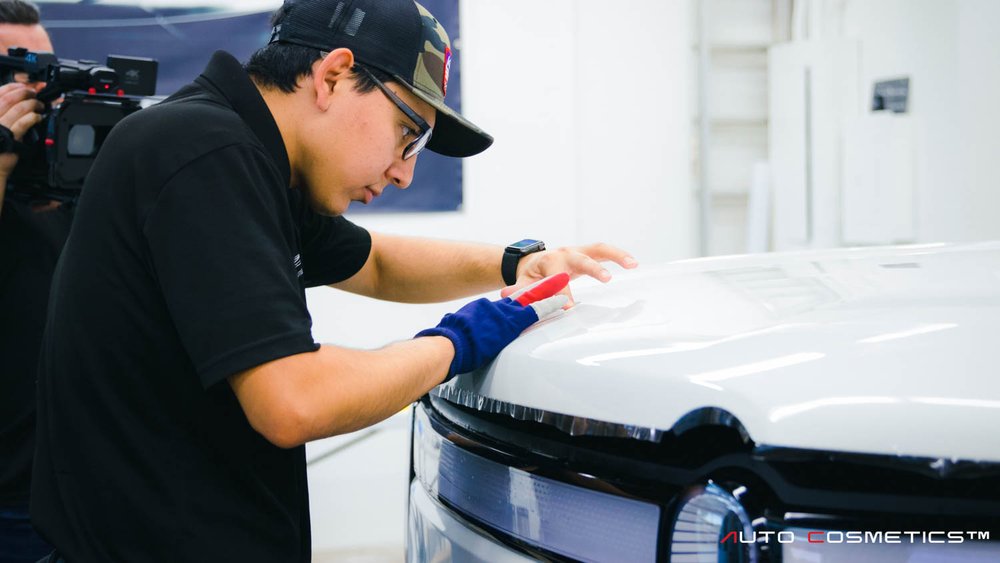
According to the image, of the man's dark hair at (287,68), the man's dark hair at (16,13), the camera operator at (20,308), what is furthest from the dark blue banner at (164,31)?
the man's dark hair at (287,68)

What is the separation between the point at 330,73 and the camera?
3.76ft

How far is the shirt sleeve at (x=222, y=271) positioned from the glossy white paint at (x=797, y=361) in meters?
0.28

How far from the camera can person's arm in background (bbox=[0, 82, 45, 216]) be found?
1730 mm

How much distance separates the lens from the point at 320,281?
1.72m

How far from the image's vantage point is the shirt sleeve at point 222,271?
897 mm

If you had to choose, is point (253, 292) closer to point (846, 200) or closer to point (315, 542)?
point (315, 542)

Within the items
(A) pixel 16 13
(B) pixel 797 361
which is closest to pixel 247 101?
(B) pixel 797 361

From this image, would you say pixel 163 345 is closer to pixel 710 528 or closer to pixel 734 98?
pixel 710 528

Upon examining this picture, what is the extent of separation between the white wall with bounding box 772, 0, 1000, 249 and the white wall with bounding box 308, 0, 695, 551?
2.30 feet

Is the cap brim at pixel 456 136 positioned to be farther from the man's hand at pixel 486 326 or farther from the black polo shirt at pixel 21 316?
the black polo shirt at pixel 21 316

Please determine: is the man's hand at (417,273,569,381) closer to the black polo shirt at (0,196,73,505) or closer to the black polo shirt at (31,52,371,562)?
the black polo shirt at (31,52,371,562)

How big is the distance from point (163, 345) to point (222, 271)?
17 cm

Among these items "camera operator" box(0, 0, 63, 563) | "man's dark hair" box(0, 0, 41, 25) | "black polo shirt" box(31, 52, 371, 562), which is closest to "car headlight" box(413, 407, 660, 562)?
"black polo shirt" box(31, 52, 371, 562)

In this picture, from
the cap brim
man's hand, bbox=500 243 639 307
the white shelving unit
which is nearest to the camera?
the cap brim
